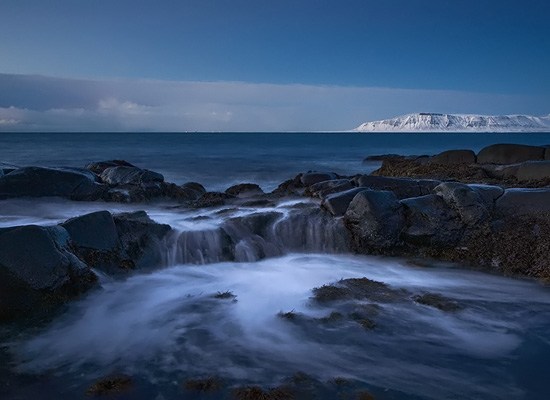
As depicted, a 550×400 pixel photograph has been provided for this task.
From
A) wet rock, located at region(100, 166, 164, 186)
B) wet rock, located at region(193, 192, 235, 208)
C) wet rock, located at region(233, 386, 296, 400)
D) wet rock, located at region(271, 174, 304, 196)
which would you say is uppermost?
wet rock, located at region(100, 166, 164, 186)

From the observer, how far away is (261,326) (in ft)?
20.9

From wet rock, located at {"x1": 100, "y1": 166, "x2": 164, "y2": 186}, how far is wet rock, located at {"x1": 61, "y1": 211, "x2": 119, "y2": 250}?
6.87m

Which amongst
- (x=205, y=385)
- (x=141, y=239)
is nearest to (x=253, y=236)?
(x=141, y=239)

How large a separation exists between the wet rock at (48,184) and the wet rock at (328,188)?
677 centimetres

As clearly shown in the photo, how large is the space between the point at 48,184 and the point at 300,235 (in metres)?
8.12

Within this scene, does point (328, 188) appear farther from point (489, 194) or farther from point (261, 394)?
point (261, 394)

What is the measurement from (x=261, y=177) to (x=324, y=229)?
721 inches

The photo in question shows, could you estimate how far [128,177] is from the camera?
16.4 metres

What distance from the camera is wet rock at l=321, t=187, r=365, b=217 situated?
10.9m

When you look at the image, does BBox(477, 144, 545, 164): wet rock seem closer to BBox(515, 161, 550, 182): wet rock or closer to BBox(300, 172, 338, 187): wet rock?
BBox(515, 161, 550, 182): wet rock

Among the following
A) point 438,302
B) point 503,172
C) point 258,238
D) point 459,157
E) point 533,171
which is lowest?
point 438,302

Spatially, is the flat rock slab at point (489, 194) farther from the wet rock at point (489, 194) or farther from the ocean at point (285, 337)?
the ocean at point (285, 337)

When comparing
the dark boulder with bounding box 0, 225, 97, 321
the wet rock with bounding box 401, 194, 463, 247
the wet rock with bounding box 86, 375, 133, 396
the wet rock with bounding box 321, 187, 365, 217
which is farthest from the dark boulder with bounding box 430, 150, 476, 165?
the wet rock with bounding box 86, 375, 133, 396

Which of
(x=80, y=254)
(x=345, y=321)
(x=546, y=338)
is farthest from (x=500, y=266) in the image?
(x=80, y=254)
